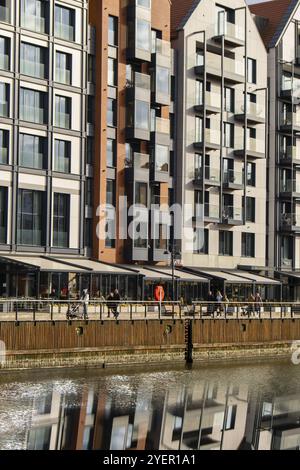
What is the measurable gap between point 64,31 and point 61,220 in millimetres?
12559

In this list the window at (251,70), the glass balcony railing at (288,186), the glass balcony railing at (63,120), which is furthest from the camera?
the glass balcony railing at (288,186)

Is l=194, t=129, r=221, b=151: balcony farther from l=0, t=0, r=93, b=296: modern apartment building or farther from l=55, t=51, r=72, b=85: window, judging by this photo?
l=55, t=51, r=72, b=85: window

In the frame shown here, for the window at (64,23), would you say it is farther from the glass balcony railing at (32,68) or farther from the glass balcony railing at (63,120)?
the glass balcony railing at (63,120)

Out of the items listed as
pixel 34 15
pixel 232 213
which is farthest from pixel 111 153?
pixel 232 213

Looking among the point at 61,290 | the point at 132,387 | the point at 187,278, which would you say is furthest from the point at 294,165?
the point at 132,387

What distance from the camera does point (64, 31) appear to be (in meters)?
72.2

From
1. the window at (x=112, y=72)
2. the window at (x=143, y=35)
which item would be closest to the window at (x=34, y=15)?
the window at (x=112, y=72)

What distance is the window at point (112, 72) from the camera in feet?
249

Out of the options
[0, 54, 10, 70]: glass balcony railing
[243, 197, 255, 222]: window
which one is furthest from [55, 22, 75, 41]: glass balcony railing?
[243, 197, 255, 222]: window

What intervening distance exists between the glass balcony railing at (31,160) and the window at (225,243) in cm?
2041

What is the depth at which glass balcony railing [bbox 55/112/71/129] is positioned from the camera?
7164cm

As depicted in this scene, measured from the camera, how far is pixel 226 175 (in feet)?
282

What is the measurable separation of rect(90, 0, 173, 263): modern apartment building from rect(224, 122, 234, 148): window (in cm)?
856

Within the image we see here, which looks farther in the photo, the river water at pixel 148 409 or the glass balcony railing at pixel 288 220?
the glass balcony railing at pixel 288 220
